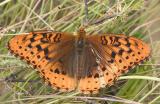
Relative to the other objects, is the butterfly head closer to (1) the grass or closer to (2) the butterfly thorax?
(2) the butterfly thorax

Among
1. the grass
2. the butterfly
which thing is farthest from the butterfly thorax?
the grass

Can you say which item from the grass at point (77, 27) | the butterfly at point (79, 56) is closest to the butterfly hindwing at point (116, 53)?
the butterfly at point (79, 56)

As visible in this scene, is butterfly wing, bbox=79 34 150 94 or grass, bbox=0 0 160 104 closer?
butterfly wing, bbox=79 34 150 94

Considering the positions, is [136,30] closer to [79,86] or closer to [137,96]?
[137,96]

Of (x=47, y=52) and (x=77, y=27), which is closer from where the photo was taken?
(x=47, y=52)

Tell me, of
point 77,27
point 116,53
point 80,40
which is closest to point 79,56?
point 80,40

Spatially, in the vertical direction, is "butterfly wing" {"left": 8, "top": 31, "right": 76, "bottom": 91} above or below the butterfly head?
below

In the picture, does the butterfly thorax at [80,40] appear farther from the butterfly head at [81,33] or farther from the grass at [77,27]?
the grass at [77,27]

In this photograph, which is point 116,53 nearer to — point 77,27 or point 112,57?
point 112,57
